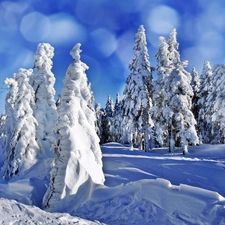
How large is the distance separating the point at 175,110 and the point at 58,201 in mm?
19203

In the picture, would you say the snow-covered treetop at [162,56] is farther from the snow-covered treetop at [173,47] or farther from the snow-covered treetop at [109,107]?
the snow-covered treetop at [109,107]

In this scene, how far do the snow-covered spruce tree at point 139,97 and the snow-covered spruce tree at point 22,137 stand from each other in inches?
464

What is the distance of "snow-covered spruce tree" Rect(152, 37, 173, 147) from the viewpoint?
95.2ft

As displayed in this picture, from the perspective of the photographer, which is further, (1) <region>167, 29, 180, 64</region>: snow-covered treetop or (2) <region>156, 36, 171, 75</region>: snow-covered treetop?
(1) <region>167, 29, 180, 64</region>: snow-covered treetop

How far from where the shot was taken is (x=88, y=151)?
40.0 ft

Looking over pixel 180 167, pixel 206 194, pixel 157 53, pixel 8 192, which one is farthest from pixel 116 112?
pixel 206 194

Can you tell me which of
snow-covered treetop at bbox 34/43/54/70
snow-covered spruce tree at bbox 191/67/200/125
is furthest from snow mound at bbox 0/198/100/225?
snow-covered spruce tree at bbox 191/67/200/125

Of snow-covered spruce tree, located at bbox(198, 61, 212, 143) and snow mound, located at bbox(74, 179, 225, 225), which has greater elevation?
snow-covered spruce tree, located at bbox(198, 61, 212, 143)

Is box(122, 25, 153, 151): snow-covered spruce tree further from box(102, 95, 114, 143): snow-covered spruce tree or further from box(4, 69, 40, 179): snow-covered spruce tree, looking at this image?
box(102, 95, 114, 143): snow-covered spruce tree

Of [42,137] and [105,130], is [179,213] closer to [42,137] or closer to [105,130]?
[42,137]

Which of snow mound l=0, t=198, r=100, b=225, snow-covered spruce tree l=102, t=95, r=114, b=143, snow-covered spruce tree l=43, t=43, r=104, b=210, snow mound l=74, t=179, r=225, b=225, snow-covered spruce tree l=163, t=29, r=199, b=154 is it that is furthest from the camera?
snow-covered spruce tree l=102, t=95, r=114, b=143

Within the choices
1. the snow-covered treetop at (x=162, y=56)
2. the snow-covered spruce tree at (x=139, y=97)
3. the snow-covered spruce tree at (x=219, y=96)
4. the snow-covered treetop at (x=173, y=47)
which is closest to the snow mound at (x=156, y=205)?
the snow-covered spruce tree at (x=219, y=96)

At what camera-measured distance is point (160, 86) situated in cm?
2945

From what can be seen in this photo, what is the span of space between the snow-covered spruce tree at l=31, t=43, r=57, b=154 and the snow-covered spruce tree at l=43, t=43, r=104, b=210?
12.5 metres
